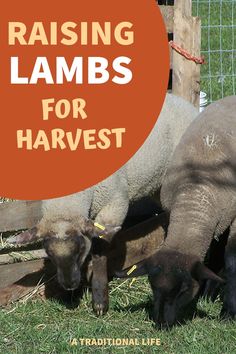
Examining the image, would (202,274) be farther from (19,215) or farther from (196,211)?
(19,215)

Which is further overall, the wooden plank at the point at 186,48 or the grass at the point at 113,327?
the wooden plank at the point at 186,48

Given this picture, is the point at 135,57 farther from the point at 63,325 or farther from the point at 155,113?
the point at 63,325

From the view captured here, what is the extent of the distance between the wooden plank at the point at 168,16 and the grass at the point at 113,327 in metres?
2.36

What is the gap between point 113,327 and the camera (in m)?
5.98

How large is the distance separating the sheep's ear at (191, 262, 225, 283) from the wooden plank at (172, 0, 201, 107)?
7.97 feet

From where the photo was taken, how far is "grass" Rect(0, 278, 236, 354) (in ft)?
18.4

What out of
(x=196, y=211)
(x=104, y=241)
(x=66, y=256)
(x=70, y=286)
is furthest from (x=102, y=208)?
(x=196, y=211)

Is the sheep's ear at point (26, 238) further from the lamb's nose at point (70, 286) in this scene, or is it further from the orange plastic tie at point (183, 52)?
the orange plastic tie at point (183, 52)

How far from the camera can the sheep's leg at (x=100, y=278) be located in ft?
20.7

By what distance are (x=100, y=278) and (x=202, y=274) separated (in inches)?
44.5

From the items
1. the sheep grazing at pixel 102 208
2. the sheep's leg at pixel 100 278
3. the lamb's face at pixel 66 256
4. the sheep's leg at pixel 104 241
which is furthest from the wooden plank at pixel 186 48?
the lamb's face at pixel 66 256

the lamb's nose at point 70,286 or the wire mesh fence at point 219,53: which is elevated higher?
the wire mesh fence at point 219,53

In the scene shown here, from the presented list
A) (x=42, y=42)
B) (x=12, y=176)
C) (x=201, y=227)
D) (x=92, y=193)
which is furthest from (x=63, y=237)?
(x=42, y=42)

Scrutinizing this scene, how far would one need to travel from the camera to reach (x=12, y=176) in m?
7.47
